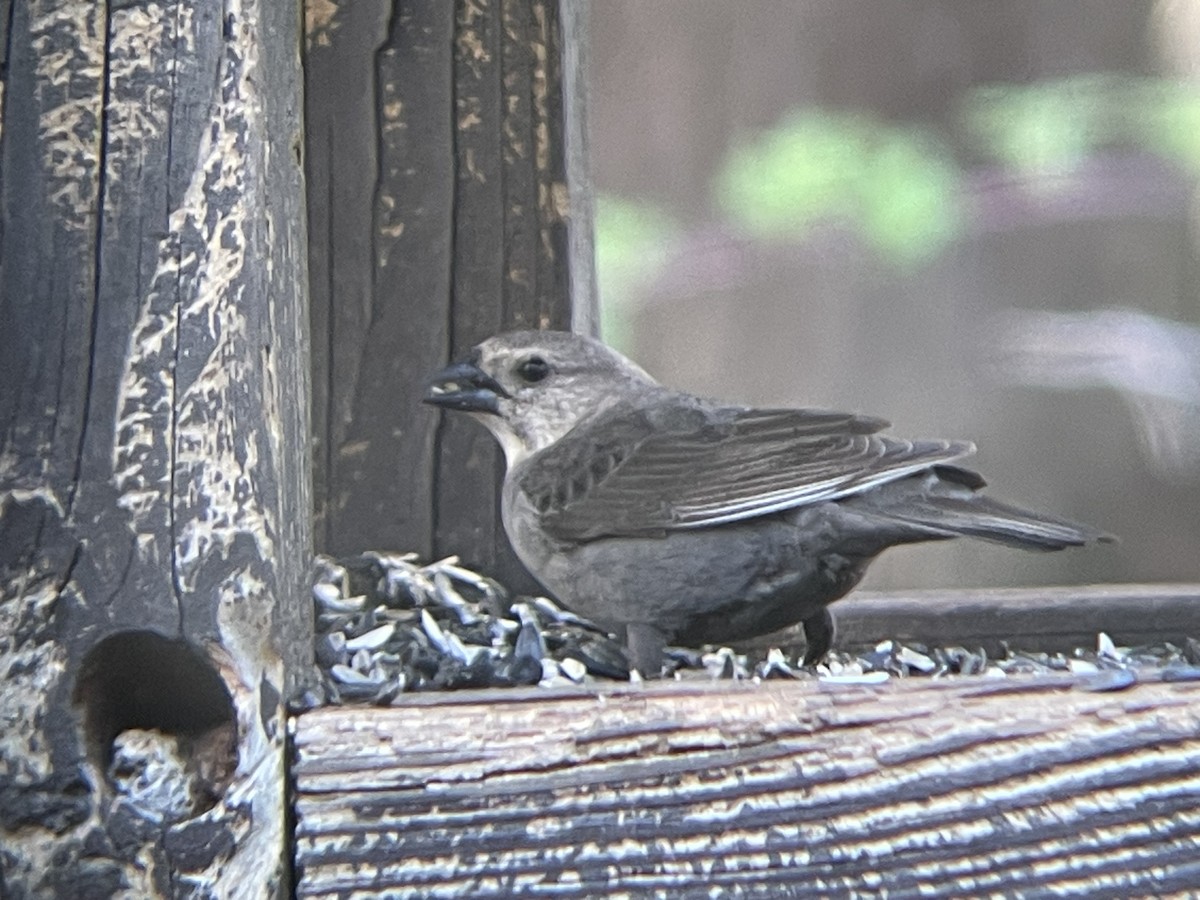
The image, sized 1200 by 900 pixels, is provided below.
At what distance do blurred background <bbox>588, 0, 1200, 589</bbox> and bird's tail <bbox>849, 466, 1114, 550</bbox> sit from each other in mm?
2416

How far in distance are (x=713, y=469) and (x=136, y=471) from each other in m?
1.38

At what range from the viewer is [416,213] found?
2.98 meters

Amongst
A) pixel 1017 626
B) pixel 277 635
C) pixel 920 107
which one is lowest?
pixel 1017 626

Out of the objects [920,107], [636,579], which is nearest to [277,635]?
[636,579]

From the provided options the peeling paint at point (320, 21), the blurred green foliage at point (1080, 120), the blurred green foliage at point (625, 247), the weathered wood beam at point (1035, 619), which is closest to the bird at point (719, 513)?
the weathered wood beam at point (1035, 619)

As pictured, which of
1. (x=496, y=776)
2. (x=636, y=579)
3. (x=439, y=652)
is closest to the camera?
(x=496, y=776)

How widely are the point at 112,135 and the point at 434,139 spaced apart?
125cm

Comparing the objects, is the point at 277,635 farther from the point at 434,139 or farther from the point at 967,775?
the point at 434,139

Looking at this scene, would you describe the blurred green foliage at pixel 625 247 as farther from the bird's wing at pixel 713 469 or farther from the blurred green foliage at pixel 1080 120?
the bird's wing at pixel 713 469

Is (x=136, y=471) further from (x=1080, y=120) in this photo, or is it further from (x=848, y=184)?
(x=1080, y=120)

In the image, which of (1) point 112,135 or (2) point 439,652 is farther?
(2) point 439,652

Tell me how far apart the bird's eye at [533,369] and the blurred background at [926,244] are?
227 centimetres

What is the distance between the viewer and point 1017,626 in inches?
117

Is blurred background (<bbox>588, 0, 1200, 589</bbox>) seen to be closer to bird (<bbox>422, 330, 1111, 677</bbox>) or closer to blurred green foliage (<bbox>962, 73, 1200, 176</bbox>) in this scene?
blurred green foliage (<bbox>962, 73, 1200, 176</bbox>)
